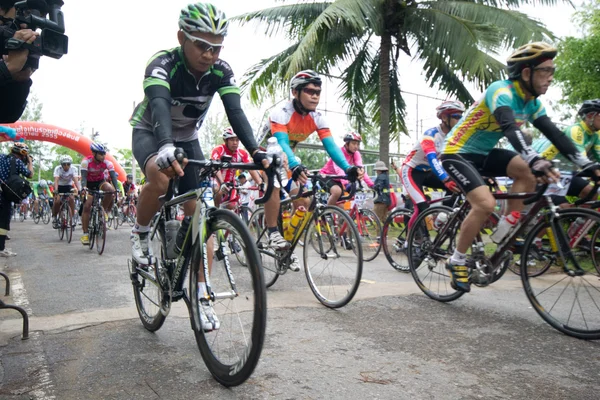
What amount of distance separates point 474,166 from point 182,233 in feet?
9.10

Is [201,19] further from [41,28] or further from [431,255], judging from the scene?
[431,255]

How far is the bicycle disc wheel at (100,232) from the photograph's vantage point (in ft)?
28.5

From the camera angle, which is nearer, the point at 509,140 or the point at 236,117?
the point at 236,117

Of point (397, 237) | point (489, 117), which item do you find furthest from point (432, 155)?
point (489, 117)

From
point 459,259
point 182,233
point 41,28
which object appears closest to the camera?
point 41,28

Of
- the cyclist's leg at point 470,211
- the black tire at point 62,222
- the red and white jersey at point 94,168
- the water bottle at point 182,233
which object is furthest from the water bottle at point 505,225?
the black tire at point 62,222

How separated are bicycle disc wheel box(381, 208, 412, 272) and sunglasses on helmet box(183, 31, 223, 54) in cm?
400

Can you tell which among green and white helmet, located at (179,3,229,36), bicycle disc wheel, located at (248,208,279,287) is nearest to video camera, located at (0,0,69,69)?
green and white helmet, located at (179,3,229,36)

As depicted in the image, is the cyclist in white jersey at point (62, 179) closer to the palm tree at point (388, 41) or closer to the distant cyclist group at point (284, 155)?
the palm tree at point (388, 41)

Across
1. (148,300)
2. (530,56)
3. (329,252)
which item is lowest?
(148,300)

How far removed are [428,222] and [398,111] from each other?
37.0ft

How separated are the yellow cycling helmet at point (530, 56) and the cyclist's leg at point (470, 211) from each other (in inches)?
33.2

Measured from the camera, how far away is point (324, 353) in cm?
311

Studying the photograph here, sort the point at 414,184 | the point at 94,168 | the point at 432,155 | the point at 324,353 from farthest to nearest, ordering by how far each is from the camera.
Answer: the point at 94,168, the point at 414,184, the point at 432,155, the point at 324,353
